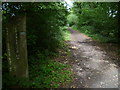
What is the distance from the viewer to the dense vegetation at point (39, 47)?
142 inches

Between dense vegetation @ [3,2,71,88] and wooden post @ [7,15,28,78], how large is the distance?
0.65 ft

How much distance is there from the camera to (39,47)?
5906mm

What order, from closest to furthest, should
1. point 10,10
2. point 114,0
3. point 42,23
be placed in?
1. point 10,10
2. point 42,23
3. point 114,0

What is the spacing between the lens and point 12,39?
132 inches

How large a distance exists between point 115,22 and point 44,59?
521cm

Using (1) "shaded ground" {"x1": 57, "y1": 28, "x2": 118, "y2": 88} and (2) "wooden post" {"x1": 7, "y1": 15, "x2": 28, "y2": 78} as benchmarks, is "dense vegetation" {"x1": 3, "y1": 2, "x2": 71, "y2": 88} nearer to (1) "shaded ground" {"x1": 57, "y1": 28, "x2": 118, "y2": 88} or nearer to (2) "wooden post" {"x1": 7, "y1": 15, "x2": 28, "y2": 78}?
(2) "wooden post" {"x1": 7, "y1": 15, "x2": 28, "y2": 78}

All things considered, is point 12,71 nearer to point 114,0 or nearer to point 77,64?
point 77,64

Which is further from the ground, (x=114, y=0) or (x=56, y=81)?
(x=114, y=0)

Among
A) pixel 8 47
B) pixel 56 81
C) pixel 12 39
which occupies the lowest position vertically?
pixel 56 81

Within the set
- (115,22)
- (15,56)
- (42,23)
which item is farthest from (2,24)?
(115,22)

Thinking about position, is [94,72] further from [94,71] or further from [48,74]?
[48,74]

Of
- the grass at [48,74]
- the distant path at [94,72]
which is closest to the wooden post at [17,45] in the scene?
the grass at [48,74]

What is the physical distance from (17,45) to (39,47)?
2.52 meters

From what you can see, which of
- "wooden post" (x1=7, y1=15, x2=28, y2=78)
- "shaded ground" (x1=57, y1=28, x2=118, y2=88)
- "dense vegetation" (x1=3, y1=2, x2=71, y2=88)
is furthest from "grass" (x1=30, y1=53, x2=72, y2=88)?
"wooden post" (x1=7, y1=15, x2=28, y2=78)
